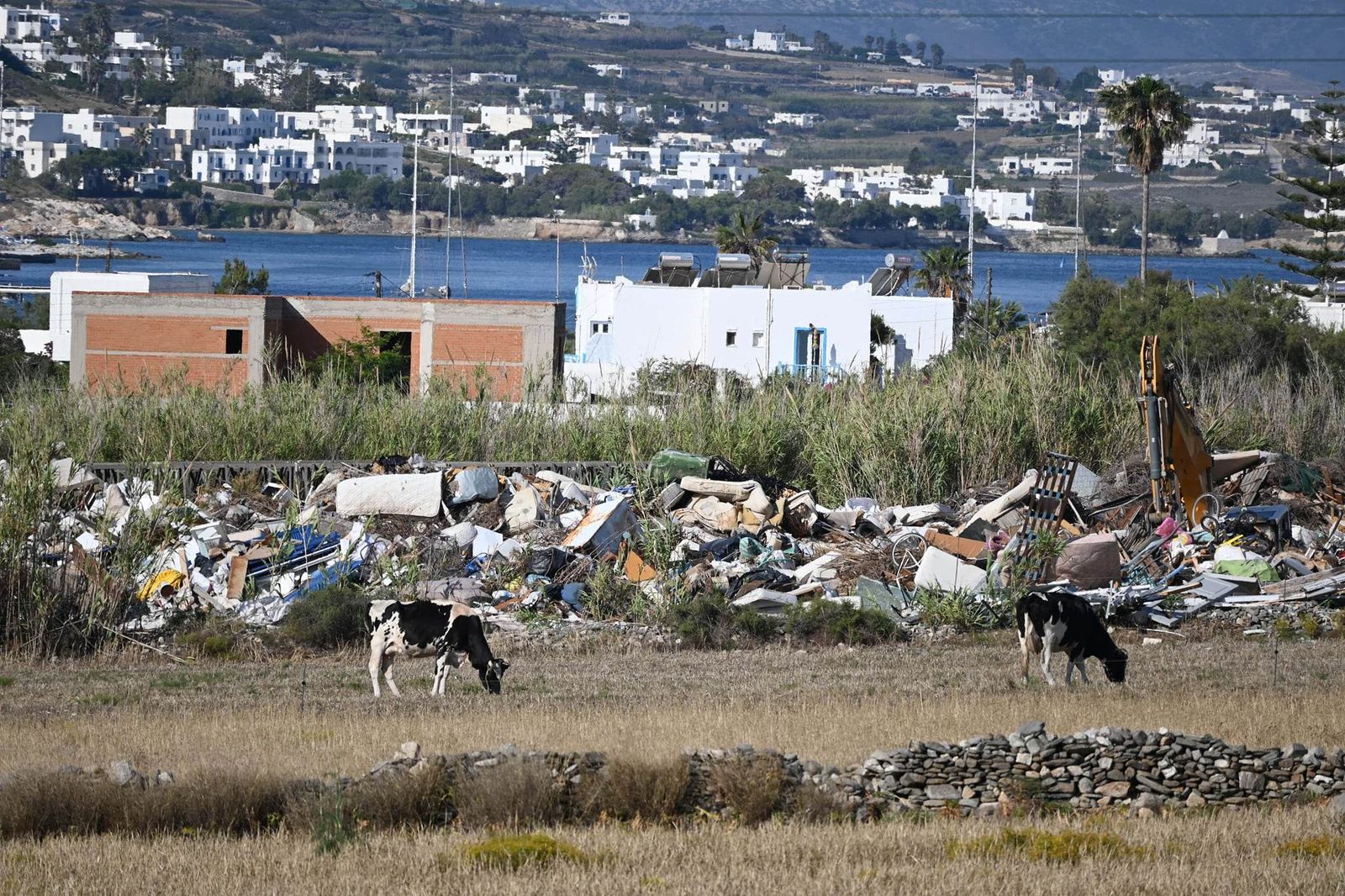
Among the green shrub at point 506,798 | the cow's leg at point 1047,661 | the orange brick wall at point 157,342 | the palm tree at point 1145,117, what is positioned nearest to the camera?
the green shrub at point 506,798

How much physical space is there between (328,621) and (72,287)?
57.4 metres

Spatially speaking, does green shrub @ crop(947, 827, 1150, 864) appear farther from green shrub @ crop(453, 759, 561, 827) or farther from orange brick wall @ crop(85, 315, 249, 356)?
orange brick wall @ crop(85, 315, 249, 356)

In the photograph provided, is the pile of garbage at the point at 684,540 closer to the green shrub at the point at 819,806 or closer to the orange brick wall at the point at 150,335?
the green shrub at the point at 819,806

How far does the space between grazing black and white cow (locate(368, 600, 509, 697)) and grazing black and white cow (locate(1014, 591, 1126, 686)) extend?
3.85 meters

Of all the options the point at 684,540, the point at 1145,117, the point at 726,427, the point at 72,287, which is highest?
the point at 1145,117

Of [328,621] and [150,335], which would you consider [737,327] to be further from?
[328,621]

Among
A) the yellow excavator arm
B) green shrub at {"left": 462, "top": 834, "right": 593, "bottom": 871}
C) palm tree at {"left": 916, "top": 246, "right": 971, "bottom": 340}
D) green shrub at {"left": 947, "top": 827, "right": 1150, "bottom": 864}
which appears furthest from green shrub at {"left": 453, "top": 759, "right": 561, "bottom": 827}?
palm tree at {"left": 916, "top": 246, "right": 971, "bottom": 340}

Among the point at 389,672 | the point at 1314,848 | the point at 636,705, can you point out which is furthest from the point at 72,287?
the point at 1314,848

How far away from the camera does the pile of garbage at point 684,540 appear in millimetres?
16125

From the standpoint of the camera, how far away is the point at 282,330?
156 ft

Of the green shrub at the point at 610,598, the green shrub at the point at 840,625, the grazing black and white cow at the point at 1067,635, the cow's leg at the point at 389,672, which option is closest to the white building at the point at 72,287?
the green shrub at the point at 610,598

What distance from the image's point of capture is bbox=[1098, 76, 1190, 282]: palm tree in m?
57.8

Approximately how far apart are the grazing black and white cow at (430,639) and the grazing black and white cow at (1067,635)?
3.85m

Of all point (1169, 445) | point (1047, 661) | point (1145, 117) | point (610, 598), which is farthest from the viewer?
point (1145, 117)
